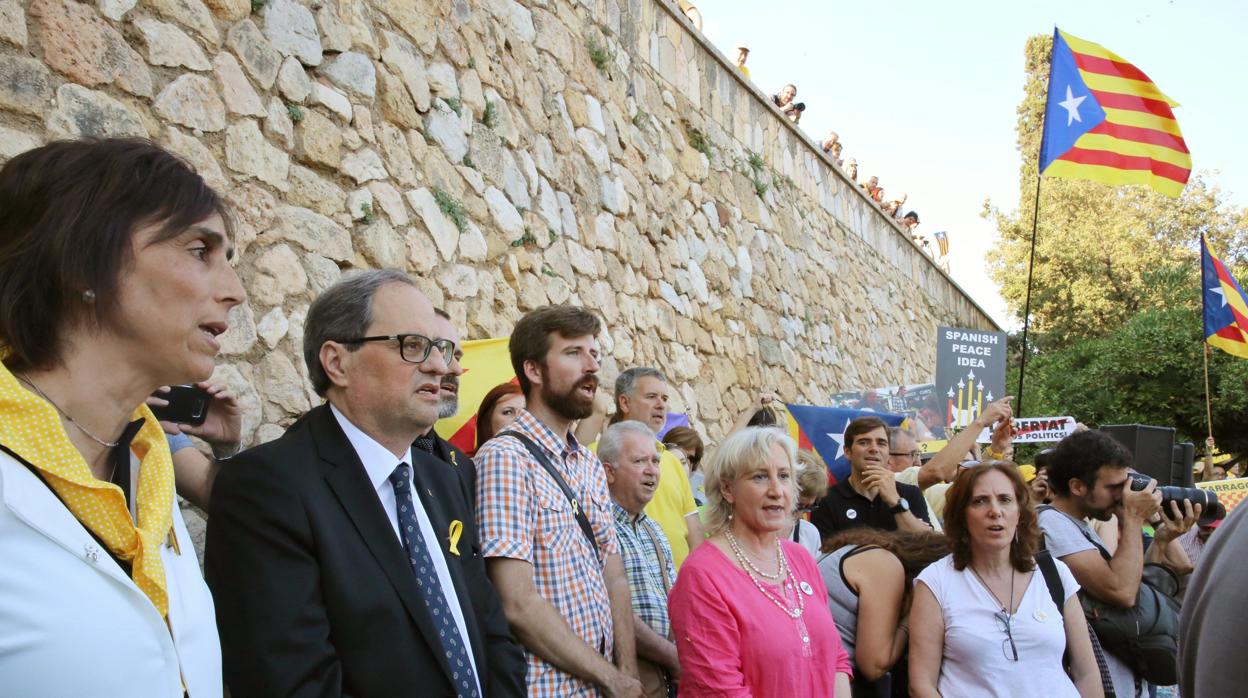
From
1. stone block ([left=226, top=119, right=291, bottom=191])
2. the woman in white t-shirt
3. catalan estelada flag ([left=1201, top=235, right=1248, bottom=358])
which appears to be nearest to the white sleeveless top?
the woman in white t-shirt

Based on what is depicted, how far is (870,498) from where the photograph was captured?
193 inches

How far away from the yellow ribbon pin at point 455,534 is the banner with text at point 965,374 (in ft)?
32.3

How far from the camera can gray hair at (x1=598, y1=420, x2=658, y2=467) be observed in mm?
3828

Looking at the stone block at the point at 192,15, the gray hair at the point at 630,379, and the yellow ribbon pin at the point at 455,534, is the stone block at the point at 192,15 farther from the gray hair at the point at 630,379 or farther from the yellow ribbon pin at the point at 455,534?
the yellow ribbon pin at the point at 455,534

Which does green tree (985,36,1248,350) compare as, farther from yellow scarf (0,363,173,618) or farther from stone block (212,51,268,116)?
yellow scarf (0,363,173,618)

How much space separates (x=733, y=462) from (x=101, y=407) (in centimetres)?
236

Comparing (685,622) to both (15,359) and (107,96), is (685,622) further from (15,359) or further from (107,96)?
(107,96)

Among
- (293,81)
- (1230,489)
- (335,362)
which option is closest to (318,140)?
(293,81)

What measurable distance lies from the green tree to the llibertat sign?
16.7 m

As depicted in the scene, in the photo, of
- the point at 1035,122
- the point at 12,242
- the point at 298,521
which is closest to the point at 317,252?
the point at 298,521

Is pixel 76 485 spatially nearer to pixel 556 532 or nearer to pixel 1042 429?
pixel 556 532

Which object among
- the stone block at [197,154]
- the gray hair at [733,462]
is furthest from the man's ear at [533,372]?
the stone block at [197,154]

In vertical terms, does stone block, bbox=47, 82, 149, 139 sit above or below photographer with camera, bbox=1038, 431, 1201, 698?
above

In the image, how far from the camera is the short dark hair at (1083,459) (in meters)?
4.50
